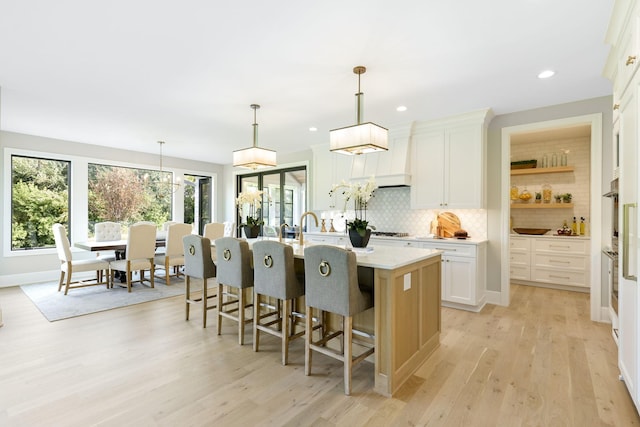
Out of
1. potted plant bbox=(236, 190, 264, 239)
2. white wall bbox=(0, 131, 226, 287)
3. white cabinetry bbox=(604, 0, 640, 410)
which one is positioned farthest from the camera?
white wall bbox=(0, 131, 226, 287)

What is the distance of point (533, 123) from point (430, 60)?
219 cm

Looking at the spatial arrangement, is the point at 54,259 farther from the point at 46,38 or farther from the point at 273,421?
the point at 273,421

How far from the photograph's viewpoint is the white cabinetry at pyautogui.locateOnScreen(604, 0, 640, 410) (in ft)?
6.32

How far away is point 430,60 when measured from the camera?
285 centimetres

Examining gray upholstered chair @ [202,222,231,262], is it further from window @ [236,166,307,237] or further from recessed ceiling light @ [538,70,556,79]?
recessed ceiling light @ [538,70,556,79]

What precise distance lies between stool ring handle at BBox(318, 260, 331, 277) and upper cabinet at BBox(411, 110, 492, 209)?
2816mm

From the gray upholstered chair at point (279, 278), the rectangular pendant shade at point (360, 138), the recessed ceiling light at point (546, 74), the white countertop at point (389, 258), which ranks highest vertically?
the recessed ceiling light at point (546, 74)

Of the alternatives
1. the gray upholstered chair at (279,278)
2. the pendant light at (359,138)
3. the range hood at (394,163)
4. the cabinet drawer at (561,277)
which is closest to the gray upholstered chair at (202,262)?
the gray upholstered chair at (279,278)

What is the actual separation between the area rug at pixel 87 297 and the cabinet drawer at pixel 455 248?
3.75 metres

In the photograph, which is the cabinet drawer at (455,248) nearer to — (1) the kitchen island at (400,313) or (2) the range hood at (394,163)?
(2) the range hood at (394,163)

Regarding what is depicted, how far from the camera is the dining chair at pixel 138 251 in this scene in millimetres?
4977

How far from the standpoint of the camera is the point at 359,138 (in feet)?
9.37

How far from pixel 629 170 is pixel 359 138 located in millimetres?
1888

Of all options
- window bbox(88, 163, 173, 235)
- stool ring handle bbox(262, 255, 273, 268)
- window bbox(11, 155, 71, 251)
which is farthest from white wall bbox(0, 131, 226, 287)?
stool ring handle bbox(262, 255, 273, 268)
